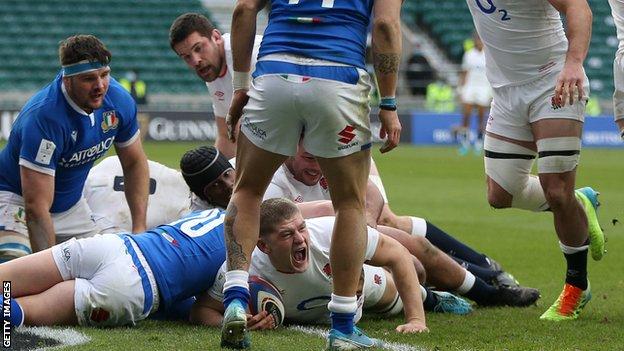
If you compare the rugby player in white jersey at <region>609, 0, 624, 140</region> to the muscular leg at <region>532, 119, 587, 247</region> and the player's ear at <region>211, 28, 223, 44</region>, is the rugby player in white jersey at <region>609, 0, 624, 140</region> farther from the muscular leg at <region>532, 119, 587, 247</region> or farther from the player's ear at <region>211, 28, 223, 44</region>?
the player's ear at <region>211, 28, 223, 44</region>

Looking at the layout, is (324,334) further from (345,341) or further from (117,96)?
(117,96)

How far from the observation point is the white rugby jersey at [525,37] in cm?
661

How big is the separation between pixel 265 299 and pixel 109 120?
2134 mm

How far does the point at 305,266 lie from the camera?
5746 millimetres

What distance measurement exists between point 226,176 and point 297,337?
1.45 m

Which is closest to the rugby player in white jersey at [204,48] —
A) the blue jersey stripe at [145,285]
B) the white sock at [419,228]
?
the white sock at [419,228]

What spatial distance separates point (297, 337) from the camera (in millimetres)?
5621

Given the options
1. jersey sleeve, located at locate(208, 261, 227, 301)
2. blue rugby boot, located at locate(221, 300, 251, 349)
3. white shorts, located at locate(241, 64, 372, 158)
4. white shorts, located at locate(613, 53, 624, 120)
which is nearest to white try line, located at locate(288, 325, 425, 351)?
jersey sleeve, located at locate(208, 261, 227, 301)

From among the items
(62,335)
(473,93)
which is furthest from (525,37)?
(473,93)

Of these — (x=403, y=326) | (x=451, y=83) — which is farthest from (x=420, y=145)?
(x=403, y=326)

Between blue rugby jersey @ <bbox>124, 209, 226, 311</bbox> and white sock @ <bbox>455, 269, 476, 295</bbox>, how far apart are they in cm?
159

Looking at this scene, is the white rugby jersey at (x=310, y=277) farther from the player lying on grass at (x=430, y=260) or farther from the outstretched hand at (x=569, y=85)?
the outstretched hand at (x=569, y=85)

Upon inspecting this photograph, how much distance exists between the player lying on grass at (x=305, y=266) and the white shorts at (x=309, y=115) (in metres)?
0.54

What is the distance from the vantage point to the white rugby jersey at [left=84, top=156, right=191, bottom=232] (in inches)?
332
